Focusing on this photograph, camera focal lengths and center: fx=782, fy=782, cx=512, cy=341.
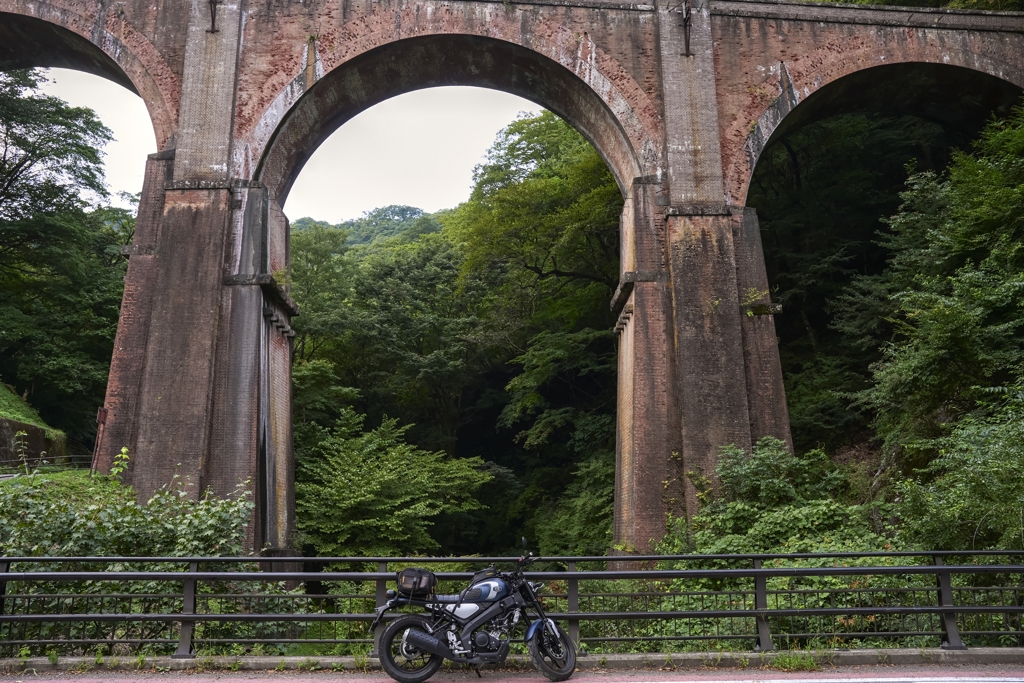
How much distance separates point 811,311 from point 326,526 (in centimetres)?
1359

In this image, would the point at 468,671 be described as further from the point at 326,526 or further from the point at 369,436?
the point at 369,436

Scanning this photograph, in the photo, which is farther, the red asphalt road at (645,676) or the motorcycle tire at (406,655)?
the red asphalt road at (645,676)

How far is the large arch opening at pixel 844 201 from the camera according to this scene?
15742 mm

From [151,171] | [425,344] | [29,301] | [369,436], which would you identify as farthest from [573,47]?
[29,301]

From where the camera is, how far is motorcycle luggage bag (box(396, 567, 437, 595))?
5566 mm

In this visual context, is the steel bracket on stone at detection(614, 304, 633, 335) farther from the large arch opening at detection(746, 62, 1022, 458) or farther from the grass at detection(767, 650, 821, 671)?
the grass at detection(767, 650, 821, 671)

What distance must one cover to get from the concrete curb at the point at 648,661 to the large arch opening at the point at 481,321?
9.67m

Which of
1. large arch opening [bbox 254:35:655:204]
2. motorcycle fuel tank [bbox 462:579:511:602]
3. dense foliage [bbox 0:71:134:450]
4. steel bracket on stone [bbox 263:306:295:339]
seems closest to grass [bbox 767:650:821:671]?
motorcycle fuel tank [bbox 462:579:511:602]

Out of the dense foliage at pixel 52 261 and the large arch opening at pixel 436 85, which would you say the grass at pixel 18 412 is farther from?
the large arch opening at pixel 436 85

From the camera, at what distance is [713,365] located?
1301 centimetres

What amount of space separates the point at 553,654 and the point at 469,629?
2.21ft

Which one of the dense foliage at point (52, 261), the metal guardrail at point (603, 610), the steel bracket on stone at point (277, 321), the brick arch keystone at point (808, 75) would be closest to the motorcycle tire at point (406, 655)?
the metal guardrail at point (603, 610)

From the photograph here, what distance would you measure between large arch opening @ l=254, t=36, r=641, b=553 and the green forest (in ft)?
0.37

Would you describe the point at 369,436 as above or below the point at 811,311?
below
